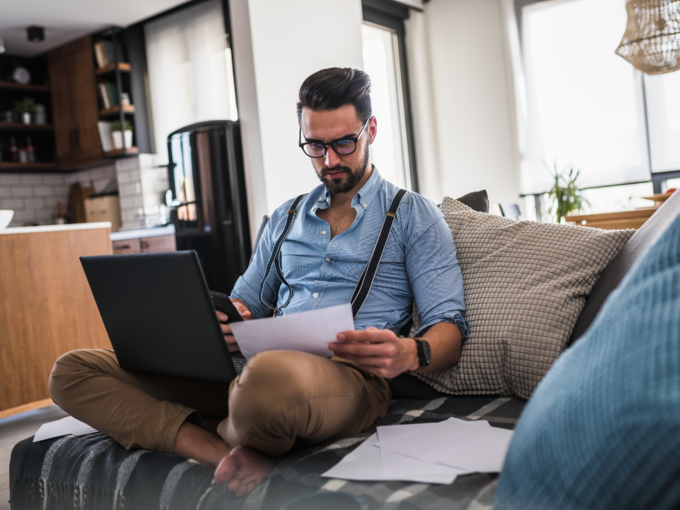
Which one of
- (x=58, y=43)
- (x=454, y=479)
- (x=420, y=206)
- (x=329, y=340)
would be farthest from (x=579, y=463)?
(x=58, y=43)

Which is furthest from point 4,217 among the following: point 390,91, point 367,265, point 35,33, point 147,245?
point 390,91

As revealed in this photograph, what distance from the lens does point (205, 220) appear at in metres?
3.87

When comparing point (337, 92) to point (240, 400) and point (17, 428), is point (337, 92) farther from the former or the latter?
point (17, 428)

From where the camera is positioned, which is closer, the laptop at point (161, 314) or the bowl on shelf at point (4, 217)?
the laptop at point (161, 314)

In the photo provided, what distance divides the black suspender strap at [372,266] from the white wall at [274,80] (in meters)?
2.39

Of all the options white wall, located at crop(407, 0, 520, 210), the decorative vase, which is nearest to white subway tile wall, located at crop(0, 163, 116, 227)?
the decorative vase

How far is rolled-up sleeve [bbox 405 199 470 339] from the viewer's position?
4.27 ft

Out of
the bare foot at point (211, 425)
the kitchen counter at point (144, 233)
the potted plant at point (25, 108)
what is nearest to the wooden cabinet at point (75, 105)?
the potted plant at point (25, 108)

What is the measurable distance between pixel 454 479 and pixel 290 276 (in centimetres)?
81

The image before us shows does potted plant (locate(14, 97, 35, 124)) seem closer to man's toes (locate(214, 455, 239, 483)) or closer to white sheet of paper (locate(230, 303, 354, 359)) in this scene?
white sheet of paper (locate(230, 303, 354, 359))

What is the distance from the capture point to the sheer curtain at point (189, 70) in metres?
4.43

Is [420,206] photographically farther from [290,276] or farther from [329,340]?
[329,340]

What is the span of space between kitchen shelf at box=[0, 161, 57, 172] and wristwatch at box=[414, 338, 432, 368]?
194 inches

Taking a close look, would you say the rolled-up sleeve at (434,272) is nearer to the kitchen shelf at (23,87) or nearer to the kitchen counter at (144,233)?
the kitchen counter at (144,233)
